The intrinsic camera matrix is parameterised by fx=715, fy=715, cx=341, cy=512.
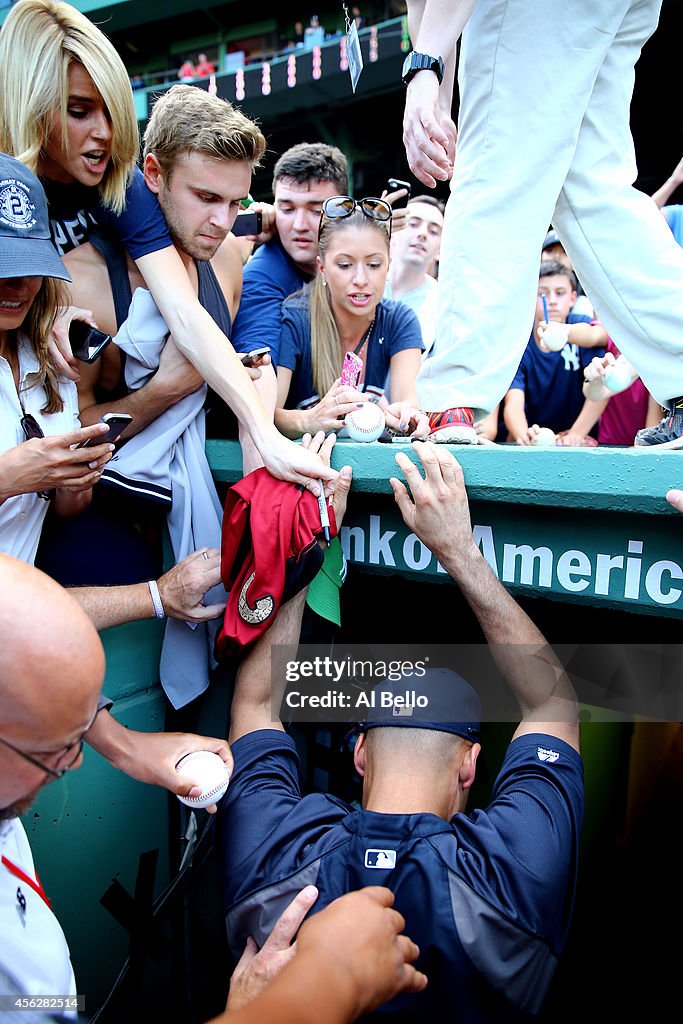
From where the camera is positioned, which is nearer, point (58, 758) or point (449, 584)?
point (58, 758)

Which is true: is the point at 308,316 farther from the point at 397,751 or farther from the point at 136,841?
the point at 136,841

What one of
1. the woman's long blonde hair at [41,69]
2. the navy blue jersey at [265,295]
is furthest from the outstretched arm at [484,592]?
the woman's long blonde hair at [41,69]

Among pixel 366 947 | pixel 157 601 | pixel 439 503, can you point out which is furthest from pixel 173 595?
pixel 366 947

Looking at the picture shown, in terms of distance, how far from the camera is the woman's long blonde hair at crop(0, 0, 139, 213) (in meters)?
1.68

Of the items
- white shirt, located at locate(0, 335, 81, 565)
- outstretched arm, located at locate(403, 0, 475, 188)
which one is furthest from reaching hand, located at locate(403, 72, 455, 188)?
white shirt, located at locate(0, 335, 81, 565)

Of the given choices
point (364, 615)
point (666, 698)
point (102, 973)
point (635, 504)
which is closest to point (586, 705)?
point (666, 698)

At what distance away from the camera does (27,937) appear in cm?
106

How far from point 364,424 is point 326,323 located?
832 mm

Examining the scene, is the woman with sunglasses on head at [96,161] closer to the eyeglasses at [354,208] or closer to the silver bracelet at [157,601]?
the silver bracelet at [157,601]

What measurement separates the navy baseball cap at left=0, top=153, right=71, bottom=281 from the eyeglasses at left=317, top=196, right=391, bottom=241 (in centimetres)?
124

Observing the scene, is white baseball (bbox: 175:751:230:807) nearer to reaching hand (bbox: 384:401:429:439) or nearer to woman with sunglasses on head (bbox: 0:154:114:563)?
woman with sunglasses on head (bbox: 0:154:114:563)

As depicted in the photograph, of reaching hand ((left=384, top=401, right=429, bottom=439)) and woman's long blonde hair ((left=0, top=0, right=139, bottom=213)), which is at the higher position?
woman's long blonde hair ((left=0, top=0, right=139, bottom=213))

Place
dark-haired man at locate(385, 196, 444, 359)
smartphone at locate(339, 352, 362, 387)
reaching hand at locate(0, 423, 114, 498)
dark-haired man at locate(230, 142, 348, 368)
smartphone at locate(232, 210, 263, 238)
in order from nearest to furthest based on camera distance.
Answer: reaching hand at locate(0, 423, 114, 498) < smartphone at locate(339, 352, 362, 387) < dark-haired man at locate(230, 142, 348, 368) < smartphone at locate(232, 210, 263, 238) < dark-haired man at locate(385, 196, 444, 359)

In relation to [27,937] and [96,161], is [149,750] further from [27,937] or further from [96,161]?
[96,161]
